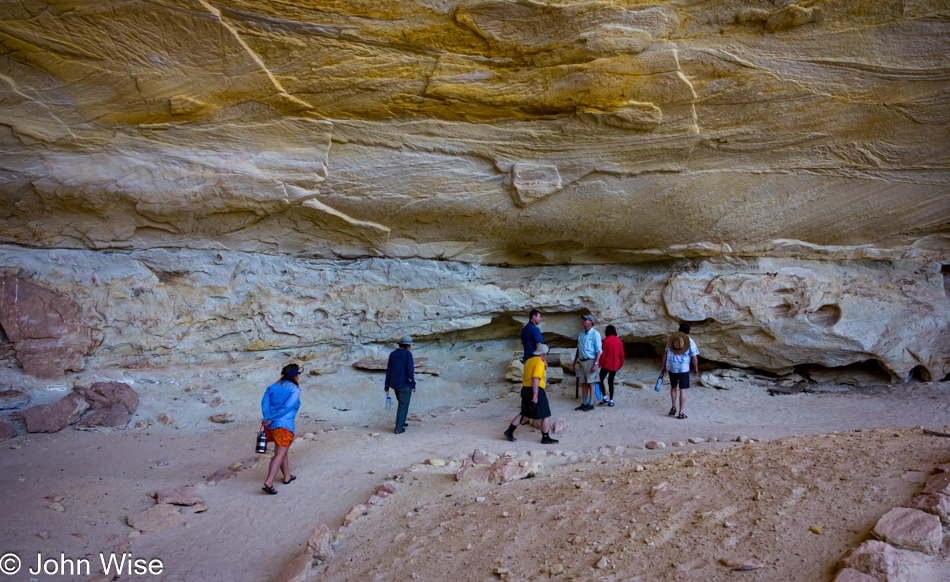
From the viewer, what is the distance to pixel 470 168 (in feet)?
23.6

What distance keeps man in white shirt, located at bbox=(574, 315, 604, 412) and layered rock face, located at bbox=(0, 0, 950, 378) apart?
173 cm

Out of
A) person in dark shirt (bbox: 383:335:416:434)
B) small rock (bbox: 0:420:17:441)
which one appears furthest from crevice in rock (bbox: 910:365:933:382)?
small rock (bbox: 0:420:17:441)

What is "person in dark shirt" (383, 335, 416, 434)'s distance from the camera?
6.06 meters

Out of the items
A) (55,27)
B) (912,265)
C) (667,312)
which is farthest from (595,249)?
(55,27)

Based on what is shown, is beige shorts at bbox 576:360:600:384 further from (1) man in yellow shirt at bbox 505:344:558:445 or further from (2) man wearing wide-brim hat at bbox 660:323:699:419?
(1) man in yellow shirt at bbox 505:344:558:445

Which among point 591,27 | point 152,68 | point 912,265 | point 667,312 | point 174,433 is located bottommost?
point 174,433

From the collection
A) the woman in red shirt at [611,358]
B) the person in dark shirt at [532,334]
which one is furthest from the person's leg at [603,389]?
the person in dark shirt at [532,334]

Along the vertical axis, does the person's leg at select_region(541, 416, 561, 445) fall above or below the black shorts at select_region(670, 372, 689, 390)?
below

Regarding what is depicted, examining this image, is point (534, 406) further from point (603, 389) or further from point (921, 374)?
point (921, 374)

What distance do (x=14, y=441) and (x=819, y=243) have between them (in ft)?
34.4

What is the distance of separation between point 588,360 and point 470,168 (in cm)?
304

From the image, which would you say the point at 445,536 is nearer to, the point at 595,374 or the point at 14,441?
the point at 595,374

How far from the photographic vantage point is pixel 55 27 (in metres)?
5.41

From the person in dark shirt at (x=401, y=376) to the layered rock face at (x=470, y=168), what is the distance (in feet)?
6.11
